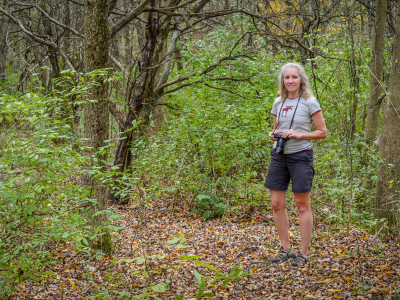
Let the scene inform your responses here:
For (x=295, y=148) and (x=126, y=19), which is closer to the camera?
(x=295, y=148)

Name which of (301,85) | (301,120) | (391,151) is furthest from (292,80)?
(391,151)

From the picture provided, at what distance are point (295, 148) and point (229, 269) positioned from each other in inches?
59.3

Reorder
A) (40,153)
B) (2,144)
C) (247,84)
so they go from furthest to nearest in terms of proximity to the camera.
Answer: (247,84) → (2,144) → (40,153)

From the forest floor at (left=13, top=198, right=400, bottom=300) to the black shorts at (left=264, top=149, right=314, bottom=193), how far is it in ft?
2.84

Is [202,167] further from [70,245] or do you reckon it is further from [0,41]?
[0,41]

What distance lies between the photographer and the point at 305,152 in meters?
3.85

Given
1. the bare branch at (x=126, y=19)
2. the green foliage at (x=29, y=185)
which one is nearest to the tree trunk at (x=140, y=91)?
the bare branch at (x=126, y=19)

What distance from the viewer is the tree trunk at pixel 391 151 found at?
471 centimetres

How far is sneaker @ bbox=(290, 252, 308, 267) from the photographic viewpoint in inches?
156

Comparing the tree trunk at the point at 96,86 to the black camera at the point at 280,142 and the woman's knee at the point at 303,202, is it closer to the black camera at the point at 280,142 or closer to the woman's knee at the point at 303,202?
the black camera at the point at 280,142

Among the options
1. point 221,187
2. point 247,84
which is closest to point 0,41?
point 247,84

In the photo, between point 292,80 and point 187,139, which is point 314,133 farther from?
point 187,139

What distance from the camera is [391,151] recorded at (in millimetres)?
4773

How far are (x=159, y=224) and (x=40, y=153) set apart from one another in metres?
3.63
